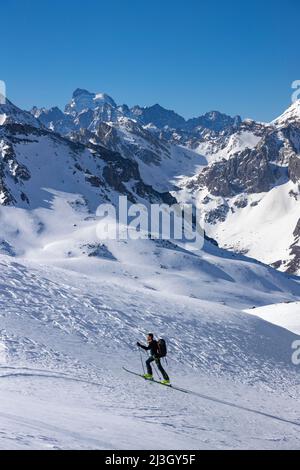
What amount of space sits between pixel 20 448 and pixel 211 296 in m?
118

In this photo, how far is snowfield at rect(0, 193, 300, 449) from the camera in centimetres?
1480

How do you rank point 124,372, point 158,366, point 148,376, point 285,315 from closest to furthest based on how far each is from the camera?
point 158,366 < point 148,376 < point 124,372 < point 285,315

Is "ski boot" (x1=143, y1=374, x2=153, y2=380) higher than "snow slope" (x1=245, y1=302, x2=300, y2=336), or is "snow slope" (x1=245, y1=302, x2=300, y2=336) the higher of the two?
"snow slope" (x1=245, y1=302, x2=300, y2=336)

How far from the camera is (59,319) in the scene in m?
28.2

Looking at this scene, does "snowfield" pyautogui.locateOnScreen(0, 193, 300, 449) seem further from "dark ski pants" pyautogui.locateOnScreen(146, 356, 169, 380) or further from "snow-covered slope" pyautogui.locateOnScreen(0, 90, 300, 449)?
"dark ski pants" pyautogui.locateOnScreen(146, 356, 169, 380)

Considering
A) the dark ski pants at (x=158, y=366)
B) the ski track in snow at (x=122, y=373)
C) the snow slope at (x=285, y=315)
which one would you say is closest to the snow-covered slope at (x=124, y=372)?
the ski track in snow at (x=122, y=373)

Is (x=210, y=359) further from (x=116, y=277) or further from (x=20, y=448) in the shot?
(x=116, y=277)

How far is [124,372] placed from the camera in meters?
23.4

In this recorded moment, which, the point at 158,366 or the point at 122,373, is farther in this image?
the point at 122,373

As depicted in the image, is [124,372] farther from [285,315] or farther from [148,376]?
[285,315]

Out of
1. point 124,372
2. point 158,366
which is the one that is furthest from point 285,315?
point 158,366

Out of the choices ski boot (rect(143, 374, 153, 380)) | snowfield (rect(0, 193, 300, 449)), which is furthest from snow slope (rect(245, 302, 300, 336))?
ski boot (rect(143, 374, 153, 380))

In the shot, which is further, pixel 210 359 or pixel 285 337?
pixel 285 337
